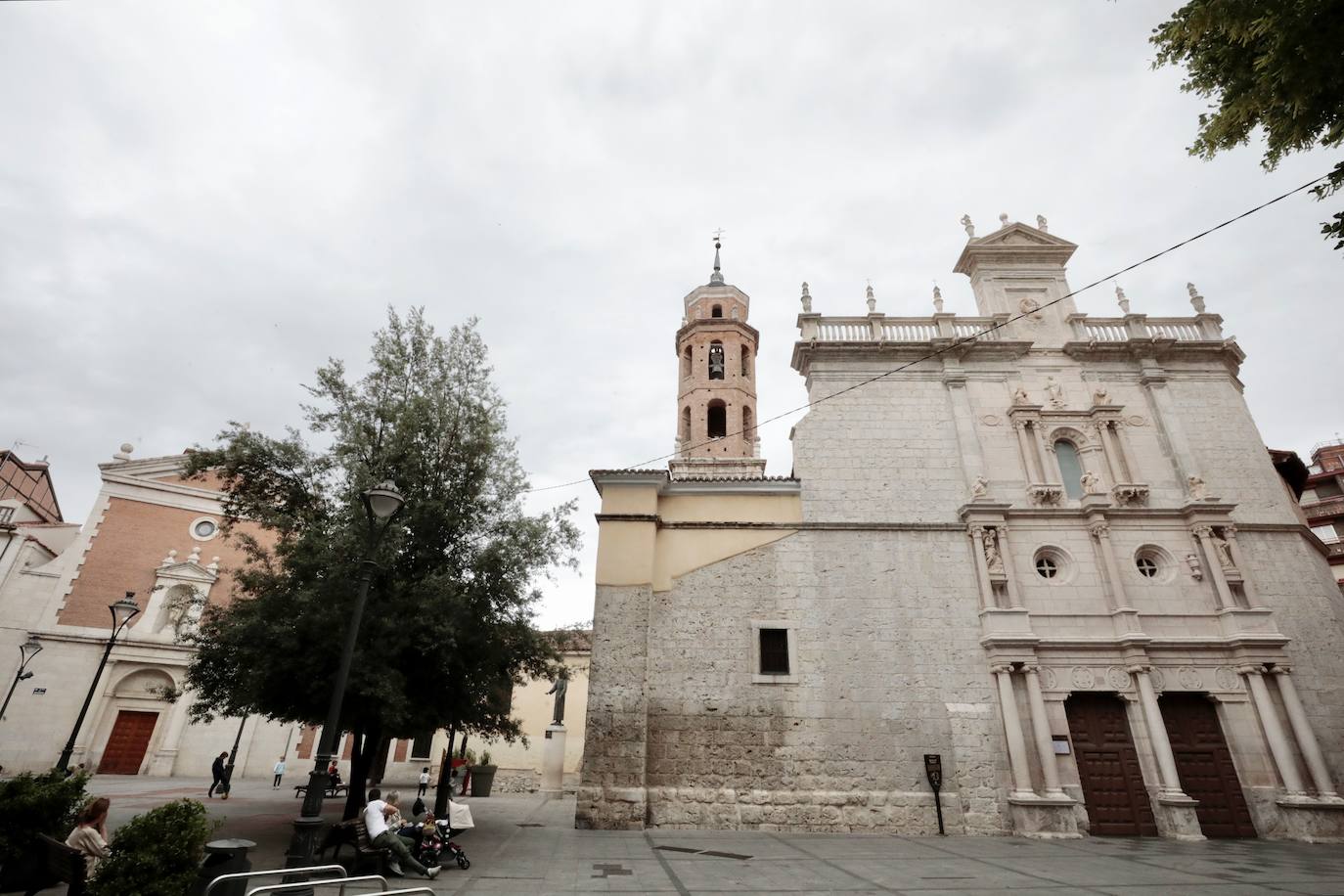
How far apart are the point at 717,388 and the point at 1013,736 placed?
2178cm

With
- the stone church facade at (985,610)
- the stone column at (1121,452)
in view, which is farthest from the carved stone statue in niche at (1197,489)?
the stone column at (1121,452)

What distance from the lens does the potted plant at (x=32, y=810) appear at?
6.98 metres

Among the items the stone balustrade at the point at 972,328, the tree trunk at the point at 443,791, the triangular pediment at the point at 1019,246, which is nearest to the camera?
the tree trunk at the point at 443,791

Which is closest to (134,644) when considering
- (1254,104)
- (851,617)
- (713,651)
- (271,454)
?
(271,454)

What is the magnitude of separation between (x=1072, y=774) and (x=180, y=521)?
119ft

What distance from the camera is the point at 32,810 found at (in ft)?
23.4

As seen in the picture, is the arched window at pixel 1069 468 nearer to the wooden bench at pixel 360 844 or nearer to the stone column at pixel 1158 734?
the stone column at pixel 1158 734

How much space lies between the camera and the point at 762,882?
8.37 m

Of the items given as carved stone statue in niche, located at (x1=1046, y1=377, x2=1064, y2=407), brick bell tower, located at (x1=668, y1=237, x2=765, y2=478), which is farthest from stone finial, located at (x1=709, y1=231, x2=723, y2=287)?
carved stone statue in niche, located at (x1=1046, y1=377, x2=1064, y2=407)

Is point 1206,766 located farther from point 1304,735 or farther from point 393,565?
point 393,565

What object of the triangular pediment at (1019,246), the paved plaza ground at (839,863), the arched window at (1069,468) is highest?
the triangular pediment at (1019,246)

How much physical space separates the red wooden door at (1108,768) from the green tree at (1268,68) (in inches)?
444

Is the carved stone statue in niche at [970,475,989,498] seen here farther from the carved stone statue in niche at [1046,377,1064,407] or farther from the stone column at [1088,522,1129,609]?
the carved stone statue in niche at [1046,377,1064,407]

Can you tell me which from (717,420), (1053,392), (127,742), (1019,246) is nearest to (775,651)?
(1053,392)
